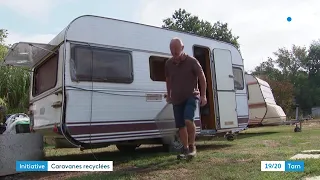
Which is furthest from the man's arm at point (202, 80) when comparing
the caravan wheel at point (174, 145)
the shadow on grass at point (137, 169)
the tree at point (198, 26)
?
the tree at point (198, 26)

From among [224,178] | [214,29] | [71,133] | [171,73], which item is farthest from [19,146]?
[214,29]

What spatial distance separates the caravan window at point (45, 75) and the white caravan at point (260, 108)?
10396 millimetres

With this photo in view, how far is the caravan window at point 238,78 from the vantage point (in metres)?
9.42

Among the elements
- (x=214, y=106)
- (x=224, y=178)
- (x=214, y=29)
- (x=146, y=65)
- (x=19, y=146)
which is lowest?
(x=224, y=178)

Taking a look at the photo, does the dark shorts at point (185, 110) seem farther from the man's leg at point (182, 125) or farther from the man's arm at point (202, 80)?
the man's arm at point (202, 80)

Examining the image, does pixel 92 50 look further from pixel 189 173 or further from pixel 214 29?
pixel 214 29

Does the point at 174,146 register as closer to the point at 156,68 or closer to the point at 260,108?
the point at 156,68

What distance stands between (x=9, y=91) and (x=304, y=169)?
14.5 meters

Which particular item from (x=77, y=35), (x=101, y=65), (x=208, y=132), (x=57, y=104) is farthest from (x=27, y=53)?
(x=208, y=132)

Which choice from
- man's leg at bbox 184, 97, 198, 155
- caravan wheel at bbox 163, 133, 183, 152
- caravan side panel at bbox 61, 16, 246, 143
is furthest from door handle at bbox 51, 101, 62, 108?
caravan wheel at bbox 163, 133, 183, 152

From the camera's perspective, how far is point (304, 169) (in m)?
4.43

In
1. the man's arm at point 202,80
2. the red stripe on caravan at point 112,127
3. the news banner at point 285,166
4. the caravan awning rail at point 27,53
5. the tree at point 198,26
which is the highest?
the tree at point 198,26

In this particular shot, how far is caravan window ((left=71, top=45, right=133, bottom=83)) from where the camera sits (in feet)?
19.6

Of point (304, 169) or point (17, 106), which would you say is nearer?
point (304, 169)
